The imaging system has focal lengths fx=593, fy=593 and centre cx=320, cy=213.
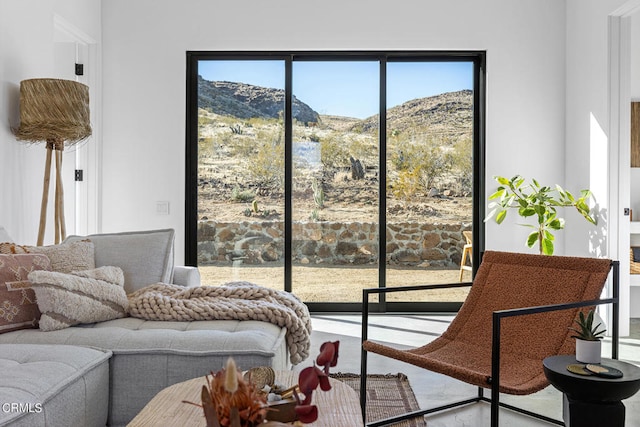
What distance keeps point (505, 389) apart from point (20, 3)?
12.1 ft

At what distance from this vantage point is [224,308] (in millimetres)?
2662

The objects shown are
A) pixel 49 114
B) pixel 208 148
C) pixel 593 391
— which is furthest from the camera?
pixel 208 148

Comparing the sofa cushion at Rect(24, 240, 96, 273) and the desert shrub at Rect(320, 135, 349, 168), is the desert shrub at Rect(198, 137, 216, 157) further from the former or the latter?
the sofa cushion at Rect(24, 240, 96, 273)

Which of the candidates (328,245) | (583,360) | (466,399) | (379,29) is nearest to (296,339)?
(466,399)

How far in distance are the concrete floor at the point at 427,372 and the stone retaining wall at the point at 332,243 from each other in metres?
0.50

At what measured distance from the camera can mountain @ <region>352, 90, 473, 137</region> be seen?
5.12m

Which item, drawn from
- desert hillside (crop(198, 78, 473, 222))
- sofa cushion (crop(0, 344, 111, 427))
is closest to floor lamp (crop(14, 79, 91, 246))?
desert hillside (crop(198, 78, 473, 222))

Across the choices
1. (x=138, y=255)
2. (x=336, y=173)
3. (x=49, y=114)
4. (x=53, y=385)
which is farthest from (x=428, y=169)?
(x=53, y=385)

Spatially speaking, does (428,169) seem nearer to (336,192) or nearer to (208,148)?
(336,192)

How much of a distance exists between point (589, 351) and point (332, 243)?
10.4ft

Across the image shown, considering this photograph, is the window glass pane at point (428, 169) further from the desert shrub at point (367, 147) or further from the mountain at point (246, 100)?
the mountain at point (246, 100)

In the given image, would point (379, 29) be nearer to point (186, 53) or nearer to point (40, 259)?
point (186, 53)

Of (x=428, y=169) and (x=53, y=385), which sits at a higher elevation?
(x=428, y=169)

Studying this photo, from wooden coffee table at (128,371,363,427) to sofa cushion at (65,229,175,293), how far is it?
1.28 m
